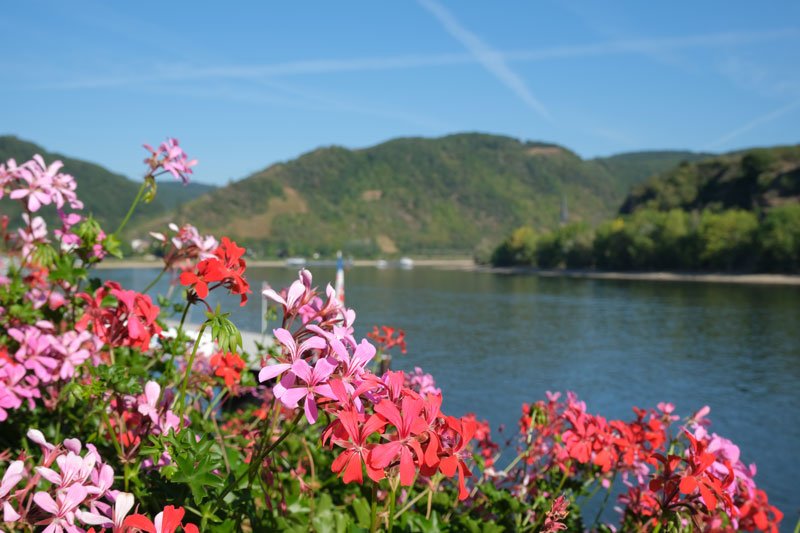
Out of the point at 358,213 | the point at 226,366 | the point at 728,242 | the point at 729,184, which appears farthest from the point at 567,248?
the point at 358,213

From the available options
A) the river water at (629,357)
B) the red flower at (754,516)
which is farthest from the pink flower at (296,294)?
the river water at (629,357)

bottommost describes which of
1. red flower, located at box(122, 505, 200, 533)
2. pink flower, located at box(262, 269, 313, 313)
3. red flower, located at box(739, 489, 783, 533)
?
red flower, located at box(739, 489, 783, 533)

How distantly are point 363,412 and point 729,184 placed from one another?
104206mm

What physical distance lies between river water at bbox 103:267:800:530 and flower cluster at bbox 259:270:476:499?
9.63 meters

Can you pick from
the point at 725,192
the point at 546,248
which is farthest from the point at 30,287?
the point at 725,192

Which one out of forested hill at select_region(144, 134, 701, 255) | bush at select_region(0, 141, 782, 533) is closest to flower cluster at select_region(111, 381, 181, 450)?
bush at select_region(0, 141, 782, 533)

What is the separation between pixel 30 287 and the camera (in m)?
3.08

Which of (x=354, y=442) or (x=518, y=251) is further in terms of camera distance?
(x=518, y=251)

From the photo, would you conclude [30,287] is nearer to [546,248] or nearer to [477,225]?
[546,248]

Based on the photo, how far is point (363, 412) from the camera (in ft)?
3.87

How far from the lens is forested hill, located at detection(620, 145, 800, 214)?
82625 millimetres

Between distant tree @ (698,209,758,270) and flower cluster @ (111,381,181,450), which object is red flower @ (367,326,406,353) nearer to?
flower cluster @ (111,381,181,450)

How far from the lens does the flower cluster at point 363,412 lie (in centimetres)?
109

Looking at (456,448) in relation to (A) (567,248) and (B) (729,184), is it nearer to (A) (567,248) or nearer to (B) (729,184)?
(A) (567,248)
